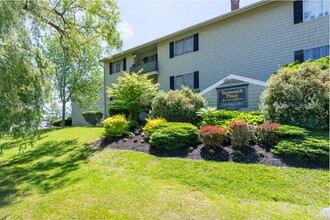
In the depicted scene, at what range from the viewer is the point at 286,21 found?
1298 cm

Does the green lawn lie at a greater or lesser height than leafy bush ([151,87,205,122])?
lesser

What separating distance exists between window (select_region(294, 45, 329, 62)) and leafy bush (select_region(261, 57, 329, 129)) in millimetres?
4953

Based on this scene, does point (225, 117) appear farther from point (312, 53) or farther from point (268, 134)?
point (312, 53)

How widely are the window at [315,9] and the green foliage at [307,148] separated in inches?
327

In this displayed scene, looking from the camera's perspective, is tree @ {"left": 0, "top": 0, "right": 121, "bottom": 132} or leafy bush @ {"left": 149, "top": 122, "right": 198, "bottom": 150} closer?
tree @ {"left": 0, "top": 0, "right": 121, "bottom": 132}

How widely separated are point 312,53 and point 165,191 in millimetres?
11142

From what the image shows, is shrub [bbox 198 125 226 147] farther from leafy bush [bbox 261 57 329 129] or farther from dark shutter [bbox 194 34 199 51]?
dark shutter [bbox 194 34 199 51]

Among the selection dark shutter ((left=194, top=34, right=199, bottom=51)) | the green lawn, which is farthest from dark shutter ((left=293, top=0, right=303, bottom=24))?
the green lawn

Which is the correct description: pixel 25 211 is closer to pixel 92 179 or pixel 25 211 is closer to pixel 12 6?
pixel 92 179

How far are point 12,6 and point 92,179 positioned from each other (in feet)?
16.1

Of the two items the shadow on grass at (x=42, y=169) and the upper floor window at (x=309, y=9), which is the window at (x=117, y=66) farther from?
the upper floor window at (x=309, y=9)

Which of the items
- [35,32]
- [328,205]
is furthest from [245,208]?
[35,32]

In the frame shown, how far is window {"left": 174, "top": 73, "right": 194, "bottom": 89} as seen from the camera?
56.9 feet

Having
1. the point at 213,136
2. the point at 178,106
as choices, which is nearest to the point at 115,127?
the point at 178,106
